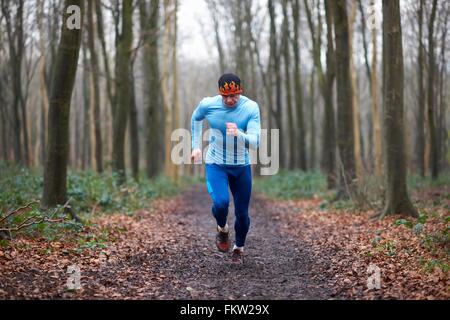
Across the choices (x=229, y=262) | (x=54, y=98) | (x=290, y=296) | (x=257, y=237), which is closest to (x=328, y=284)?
(x=290, y=296)

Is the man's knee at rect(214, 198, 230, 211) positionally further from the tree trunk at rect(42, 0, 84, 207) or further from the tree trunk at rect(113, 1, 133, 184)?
the tree trunk at rect(113, 1, 133, 184)

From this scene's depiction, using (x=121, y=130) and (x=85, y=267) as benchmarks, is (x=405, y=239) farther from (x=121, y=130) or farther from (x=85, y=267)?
(x=121, y=130)

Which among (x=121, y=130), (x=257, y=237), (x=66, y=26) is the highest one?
(x=66, y=26)

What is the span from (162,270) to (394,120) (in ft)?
19.4

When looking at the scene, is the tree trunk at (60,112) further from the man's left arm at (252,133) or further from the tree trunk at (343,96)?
the tree trunk at (343,96)

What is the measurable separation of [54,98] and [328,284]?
20.2 feet

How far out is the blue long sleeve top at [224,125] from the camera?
6.92 m

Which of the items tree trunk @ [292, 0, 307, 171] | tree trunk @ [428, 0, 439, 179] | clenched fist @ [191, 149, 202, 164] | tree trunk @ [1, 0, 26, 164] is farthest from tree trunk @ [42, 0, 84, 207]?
tree trunk @ [292, 0, 307, 171]

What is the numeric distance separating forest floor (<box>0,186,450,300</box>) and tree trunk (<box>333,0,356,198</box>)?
384 cm

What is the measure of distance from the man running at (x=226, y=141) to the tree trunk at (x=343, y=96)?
7416mm

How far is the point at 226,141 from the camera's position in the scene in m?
7.01

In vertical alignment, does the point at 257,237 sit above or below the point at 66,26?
below

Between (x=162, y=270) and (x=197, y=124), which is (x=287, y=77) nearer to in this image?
(x=197, y=124)
